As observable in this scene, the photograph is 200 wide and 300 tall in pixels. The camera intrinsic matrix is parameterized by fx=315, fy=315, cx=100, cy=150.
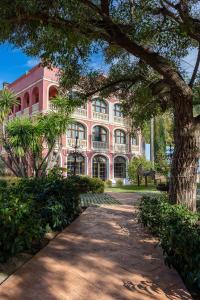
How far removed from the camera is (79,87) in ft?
32.0

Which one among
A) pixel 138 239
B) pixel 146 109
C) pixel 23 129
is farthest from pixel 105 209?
pixel 23 129

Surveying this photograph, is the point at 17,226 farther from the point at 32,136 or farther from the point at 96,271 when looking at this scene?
the point at 32,136

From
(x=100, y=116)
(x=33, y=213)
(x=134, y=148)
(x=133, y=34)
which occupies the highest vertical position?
(x=100, y=116)

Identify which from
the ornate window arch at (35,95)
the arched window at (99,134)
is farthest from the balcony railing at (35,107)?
the arched window at (99,134)

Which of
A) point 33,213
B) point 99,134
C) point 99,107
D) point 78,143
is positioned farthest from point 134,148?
point 33,213

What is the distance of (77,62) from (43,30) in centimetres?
173

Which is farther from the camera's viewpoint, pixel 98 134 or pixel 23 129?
pixel 98 134

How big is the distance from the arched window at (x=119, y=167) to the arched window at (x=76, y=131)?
14.8ft

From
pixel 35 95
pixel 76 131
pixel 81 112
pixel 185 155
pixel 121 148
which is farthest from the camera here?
pixel 121 148

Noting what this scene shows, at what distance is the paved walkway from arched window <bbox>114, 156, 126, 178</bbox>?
2366 cm

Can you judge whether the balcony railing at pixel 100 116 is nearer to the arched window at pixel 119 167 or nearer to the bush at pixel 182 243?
the arched window at pixel 119 167

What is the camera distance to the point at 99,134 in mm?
28188

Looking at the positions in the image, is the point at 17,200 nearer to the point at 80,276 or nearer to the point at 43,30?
the point at 80,276

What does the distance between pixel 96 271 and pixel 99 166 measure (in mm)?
24006
